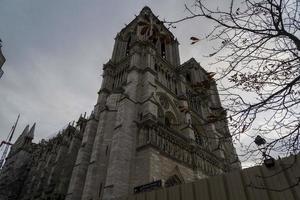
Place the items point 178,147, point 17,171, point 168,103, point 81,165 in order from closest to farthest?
1. point 178,147
2. point 81,165
3. point 168,103
4. point 17,171

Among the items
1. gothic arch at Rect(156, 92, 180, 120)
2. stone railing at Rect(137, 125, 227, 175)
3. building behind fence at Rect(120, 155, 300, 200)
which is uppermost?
gothic arch at Rect(156, 92, 180, 120)

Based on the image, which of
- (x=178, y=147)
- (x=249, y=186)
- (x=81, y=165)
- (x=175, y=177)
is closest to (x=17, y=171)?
(x=81, y=165)

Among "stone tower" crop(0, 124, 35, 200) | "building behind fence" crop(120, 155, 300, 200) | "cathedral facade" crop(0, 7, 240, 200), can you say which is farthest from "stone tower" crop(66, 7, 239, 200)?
"stone tower" crop(0, 124, 35, 200)

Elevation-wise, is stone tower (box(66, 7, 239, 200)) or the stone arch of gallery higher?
stone tower (box(66, 7, 239, 200))

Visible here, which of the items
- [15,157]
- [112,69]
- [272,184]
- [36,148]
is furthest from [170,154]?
[15,157]

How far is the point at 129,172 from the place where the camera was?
1449cm

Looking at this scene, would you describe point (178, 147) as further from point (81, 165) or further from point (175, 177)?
point (81, 165)

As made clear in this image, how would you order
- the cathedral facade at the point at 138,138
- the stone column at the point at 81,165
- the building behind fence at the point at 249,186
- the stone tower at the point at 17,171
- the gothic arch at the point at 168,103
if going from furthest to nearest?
the stone tower at the point at 17,171, the gothic arch at the point at 168,103, the stone column at the point at 81,165, the cathedral facade at the point at 138,138, the building behind fence at the point at 249,186

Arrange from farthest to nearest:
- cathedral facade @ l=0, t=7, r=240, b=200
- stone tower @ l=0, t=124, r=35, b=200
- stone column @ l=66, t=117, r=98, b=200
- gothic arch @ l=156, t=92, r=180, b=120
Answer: stone tower @ l=0, t=124, r=35, b=200, gothic arch @ l=156, t=92, r=180, b=120, stone column @ l=66, t=117, r=98, b=200, cathedral facade @ l=0, t=7, r=240, b=200

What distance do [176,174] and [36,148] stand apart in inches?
1459

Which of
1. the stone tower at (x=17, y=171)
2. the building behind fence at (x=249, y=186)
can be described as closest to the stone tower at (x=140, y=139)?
the building behind fence at (x=249, y=186)

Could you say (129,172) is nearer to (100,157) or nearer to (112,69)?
(100,157)

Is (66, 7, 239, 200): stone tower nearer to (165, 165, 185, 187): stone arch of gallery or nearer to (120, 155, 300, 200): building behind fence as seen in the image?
(165, 165, 185, 187): stone arch of gallery

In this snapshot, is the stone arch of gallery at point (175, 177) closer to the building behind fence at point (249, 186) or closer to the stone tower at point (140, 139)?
the stone tower at point (140, 139)
